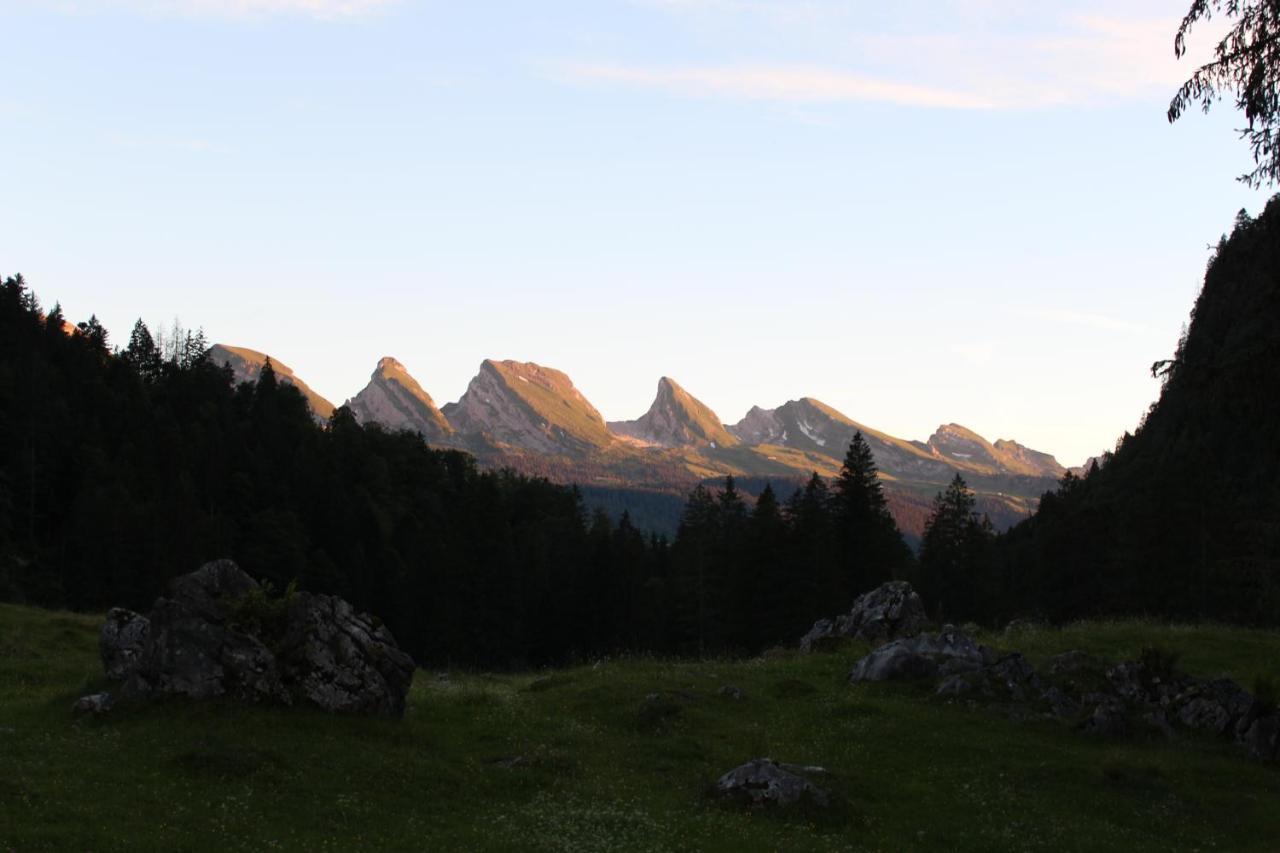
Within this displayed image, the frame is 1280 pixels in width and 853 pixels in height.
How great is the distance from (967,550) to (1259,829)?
74.5 meters

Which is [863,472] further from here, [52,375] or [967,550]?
[52,375]

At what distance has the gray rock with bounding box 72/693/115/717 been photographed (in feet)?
88.6

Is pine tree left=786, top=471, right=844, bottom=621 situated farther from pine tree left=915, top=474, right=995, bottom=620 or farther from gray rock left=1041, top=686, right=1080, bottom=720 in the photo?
gray rock left=1041, top=686, right=1080, bottom=720

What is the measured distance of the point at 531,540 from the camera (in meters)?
129

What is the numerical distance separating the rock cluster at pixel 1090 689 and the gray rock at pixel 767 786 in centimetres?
1148

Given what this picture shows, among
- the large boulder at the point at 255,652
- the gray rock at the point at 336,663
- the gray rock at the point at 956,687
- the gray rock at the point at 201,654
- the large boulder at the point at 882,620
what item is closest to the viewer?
the gray rock at the point at 201,654

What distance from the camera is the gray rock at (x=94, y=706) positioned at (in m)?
27.0

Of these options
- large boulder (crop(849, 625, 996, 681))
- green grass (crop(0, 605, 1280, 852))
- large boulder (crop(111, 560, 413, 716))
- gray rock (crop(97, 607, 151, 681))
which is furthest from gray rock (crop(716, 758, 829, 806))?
gray rock (crop(97, 607, 151, 681))

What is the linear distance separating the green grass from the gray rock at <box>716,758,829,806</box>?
19.7 inches

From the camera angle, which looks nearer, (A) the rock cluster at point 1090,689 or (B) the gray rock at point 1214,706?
(A) the rock cluster at point 1090,689

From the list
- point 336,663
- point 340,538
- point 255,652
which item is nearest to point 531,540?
point 340,538

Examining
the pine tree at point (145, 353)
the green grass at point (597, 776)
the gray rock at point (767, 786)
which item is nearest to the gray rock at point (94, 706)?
the green grass at point (597, 776)

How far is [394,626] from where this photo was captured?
10306 centimetres

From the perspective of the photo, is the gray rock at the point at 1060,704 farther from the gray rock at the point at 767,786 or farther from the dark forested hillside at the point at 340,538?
the dark forested hillside at the point at 340,538
